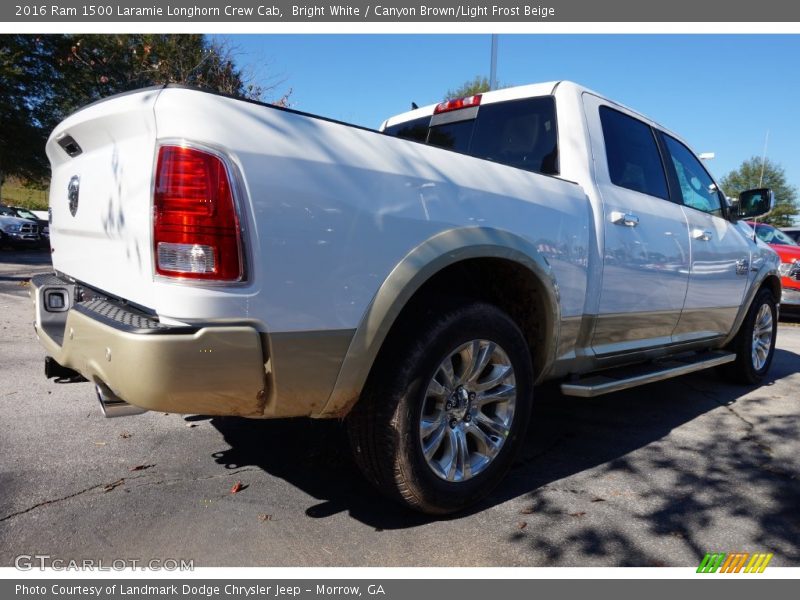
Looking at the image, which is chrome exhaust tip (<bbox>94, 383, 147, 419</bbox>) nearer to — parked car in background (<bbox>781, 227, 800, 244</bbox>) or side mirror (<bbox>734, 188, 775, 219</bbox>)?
side mirror (<bbox>734, 188, 775, 219</bbox>)

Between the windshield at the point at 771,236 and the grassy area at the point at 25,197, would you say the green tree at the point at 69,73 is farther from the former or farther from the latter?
the grassy area at the point at 25,197

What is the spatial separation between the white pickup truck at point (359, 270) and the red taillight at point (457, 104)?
0.60ft

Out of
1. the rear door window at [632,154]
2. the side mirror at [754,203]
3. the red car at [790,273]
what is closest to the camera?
the rear door window at [632,154]

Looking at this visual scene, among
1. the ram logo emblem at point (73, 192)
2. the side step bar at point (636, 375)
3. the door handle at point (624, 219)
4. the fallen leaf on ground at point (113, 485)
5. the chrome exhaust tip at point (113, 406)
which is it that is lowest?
the fallen leaf on ground at point (113, 485)

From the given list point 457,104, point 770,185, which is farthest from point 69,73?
point 770,185

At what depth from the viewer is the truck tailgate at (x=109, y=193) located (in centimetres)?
201

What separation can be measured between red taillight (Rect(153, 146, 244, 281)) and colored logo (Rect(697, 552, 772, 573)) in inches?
83.9

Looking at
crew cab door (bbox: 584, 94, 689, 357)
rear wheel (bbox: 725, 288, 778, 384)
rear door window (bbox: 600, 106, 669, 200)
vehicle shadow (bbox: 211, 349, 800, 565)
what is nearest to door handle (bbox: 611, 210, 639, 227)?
crew cab door (bbox: 584, 94, 689, 357)

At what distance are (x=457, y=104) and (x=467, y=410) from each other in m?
2.27

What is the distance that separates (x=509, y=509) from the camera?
106 inches

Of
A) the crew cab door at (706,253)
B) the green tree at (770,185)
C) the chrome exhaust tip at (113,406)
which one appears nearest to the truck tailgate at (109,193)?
the chrome exhaust tip at (113,406)

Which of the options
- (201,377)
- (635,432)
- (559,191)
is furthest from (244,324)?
(635,432)

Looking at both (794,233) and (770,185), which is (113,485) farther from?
(770,185)

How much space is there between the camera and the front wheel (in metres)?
2.34
